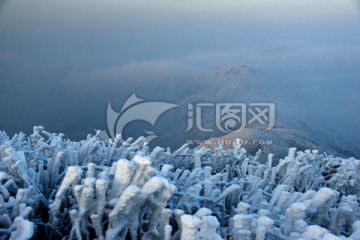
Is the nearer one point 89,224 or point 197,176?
point 89,224

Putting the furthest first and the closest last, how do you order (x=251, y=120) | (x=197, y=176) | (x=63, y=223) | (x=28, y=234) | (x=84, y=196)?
(x=251, y=120) < (x=197, y=176) < (x=63, y=223) < (x=84, y=196) < (x=28, y=234)

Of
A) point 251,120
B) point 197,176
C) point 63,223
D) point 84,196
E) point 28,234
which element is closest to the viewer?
point 28,234

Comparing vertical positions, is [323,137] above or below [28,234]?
below

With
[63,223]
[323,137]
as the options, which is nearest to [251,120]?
[323,137]

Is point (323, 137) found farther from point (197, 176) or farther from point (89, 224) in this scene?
point (89, 224)

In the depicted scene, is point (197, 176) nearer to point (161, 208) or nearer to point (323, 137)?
point (161, 208)

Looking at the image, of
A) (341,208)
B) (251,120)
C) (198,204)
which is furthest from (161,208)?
(251,120)

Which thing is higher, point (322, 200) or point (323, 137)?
point (322, 200)

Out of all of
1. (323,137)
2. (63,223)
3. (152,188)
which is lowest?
(323,137)

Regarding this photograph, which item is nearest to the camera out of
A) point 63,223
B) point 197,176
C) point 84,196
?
point 84,196
